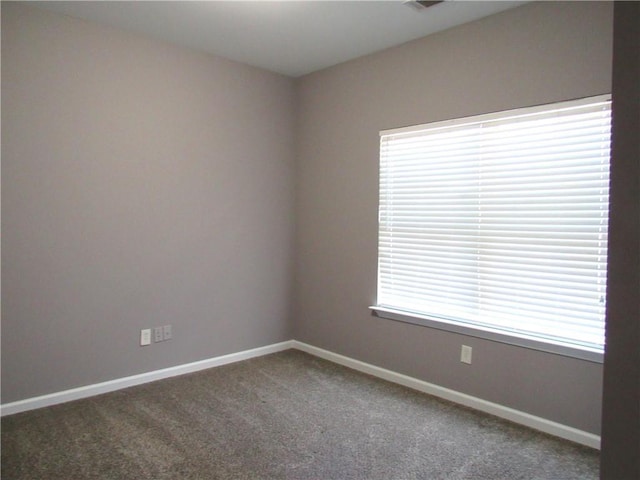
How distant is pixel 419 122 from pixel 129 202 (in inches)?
90.2

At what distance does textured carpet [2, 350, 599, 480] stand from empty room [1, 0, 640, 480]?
17mm

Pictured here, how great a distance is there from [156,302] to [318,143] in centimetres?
203

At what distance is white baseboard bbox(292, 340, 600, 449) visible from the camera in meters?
2.55

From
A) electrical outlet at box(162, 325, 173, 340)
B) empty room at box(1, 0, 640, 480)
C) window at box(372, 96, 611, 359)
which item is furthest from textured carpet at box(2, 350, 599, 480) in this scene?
window at box(372, 96, 611, 359)

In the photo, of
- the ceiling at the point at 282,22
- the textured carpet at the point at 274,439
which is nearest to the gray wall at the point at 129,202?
the ceiling at the point at 282,22

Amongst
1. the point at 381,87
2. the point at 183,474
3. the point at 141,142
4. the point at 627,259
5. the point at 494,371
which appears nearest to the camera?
the point at 627,259

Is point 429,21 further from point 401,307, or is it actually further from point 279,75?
point 401,307

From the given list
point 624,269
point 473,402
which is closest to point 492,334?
point 473,402

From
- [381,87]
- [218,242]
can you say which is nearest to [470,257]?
[381,87]

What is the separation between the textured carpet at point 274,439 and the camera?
223 centimetres

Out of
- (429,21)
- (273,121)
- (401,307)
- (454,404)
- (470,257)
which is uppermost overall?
(429,21)

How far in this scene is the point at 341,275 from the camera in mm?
3938

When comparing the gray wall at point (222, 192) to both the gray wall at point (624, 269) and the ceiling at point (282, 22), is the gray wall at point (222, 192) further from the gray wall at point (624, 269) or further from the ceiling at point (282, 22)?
the gray wall at point (624, 269)

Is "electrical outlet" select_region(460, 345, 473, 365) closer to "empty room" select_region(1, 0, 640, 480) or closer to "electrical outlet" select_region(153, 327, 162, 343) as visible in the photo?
"empty room" select_region(1, 0, 640, 480)
